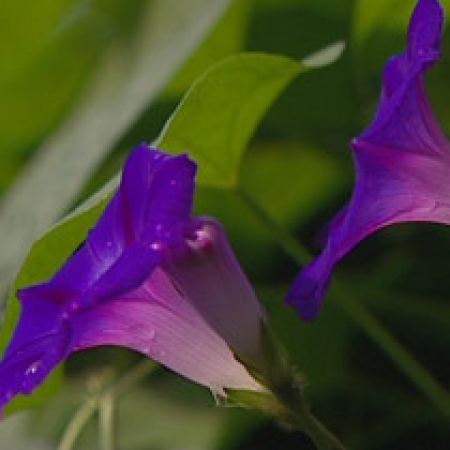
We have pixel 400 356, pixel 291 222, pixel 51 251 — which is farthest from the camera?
pixel 291 222

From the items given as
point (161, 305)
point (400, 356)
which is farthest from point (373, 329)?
point (161, 305)

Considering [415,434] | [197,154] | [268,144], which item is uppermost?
[197,154]

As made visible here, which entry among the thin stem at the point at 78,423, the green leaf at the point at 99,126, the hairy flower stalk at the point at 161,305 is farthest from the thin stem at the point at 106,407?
the hairy flower stalk at the point at 161,305

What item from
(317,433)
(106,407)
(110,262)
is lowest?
(106,407)

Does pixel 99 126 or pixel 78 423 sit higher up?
pixel 99 126

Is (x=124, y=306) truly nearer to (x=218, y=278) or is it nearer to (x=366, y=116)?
(x=218, y=278)

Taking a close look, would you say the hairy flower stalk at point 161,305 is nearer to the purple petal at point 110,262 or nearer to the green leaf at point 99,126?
the purple petal at point 110,262

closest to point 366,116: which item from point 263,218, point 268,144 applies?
point 268,144

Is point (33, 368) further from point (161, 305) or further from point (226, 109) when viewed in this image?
point (226, 109)
